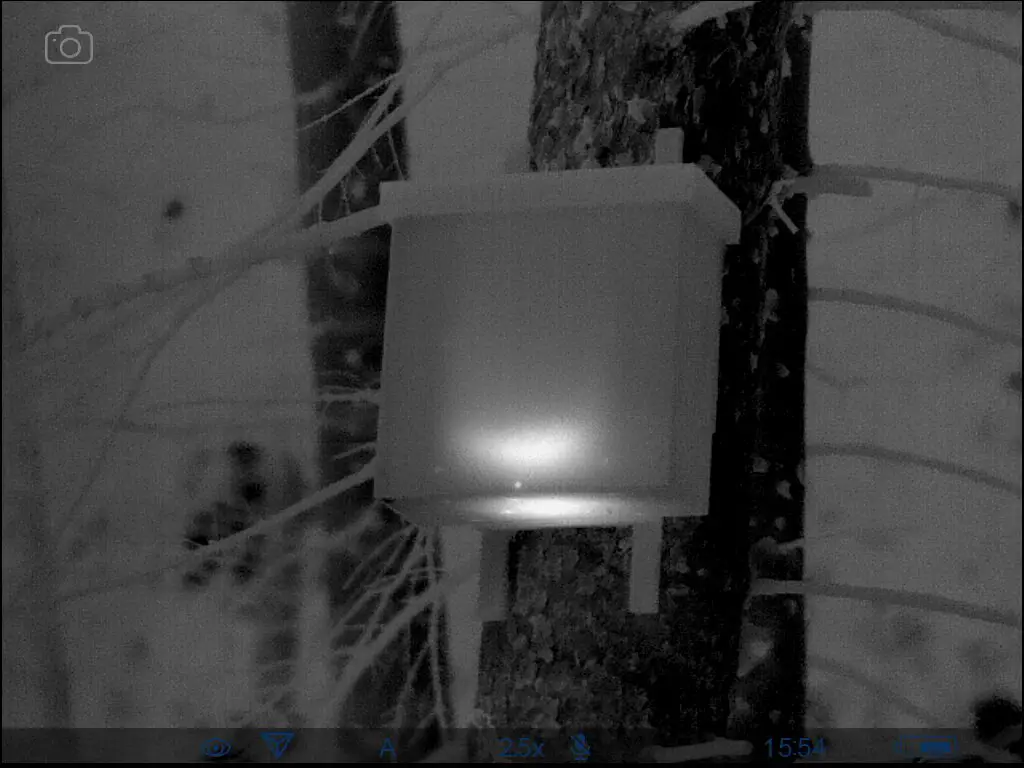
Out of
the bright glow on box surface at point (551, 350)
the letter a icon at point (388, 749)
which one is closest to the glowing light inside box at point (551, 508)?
Answer: the bright glow on box surface at point (551, 350)

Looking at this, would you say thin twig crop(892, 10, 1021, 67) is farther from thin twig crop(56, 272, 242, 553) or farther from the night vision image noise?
thin twig crop(56, 272, 242, 553)

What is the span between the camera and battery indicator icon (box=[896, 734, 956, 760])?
1.67 metres

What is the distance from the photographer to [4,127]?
81.0 inches

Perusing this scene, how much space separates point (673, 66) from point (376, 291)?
0.57 metres

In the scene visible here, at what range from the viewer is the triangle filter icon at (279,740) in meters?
1.85

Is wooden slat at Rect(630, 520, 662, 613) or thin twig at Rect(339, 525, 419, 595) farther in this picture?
thin twig at Rect(339, 525, 419, 595)

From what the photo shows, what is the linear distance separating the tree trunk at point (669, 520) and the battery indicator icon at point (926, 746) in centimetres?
27

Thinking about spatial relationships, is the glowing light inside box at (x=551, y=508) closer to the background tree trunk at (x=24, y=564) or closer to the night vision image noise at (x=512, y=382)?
the night vision image noise at (x=512, y=382)

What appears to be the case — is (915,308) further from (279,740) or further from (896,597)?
(279,740)

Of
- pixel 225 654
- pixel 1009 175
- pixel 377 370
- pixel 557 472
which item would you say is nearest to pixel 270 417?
pixel 377 370

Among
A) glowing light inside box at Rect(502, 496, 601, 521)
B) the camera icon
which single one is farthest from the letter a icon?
the camera icon

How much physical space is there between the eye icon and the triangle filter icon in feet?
0.16

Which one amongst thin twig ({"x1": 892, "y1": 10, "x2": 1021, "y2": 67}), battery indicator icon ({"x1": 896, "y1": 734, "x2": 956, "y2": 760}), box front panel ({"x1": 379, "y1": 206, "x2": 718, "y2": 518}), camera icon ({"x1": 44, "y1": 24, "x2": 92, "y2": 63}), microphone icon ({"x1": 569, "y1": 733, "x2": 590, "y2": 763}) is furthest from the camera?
camera icon ({"x1": 44, "y1": 24, "x2": 92, "y2": 63})

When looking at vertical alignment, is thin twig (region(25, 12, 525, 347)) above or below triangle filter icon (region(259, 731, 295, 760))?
above
